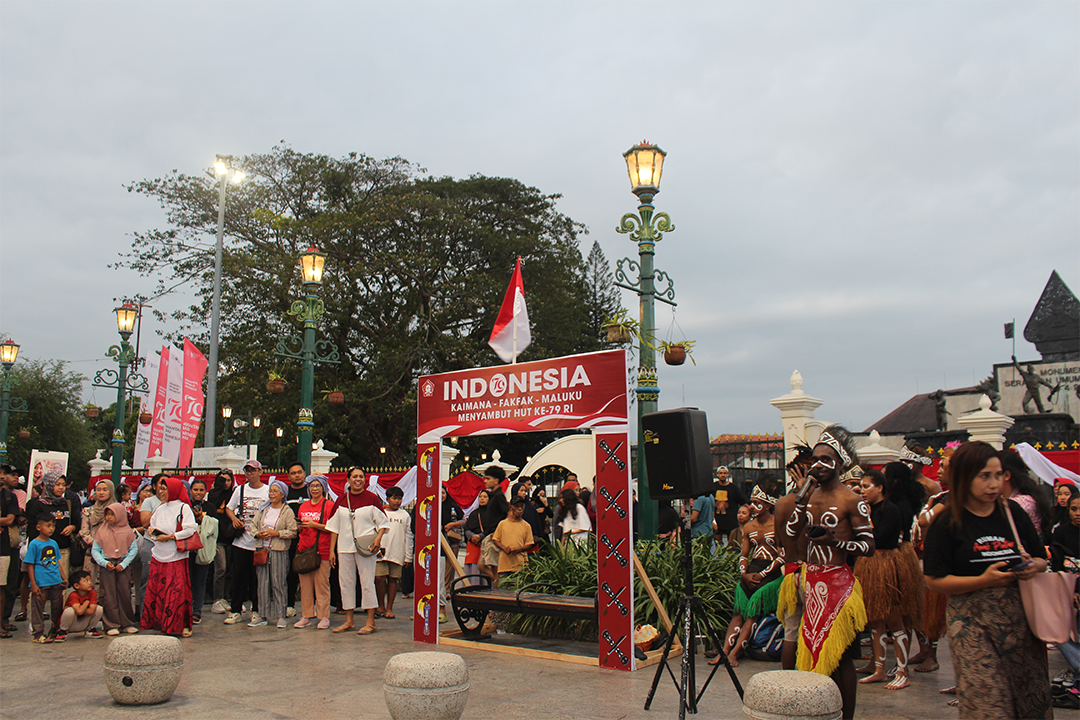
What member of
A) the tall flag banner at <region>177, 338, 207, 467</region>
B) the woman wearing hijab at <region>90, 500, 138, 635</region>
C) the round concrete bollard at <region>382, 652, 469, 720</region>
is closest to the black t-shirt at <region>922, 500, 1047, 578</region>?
the round concrete bollard at <region>382, 652, 469, 720</region>

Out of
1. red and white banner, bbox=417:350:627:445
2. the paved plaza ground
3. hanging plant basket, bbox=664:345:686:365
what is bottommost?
the paved plaza ground

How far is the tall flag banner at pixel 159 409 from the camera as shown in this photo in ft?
53.9

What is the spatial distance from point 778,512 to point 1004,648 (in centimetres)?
197

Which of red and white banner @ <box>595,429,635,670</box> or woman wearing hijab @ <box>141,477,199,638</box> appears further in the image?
woman wearing hijab @ <box>141,477,199,638</box>

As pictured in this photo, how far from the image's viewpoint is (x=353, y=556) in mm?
9656

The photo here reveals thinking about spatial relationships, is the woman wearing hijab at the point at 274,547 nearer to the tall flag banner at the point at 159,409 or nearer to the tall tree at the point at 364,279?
the tall flag banner at the point at 159,409

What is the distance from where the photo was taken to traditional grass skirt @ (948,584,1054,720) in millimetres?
3594

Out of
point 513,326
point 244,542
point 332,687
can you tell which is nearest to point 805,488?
point 332,687

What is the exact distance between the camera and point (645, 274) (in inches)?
377

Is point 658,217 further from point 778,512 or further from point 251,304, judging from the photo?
point 251,304

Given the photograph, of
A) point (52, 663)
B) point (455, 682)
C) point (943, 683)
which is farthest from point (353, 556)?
point (943, 683)

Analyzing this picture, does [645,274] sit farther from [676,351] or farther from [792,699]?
[792,699]

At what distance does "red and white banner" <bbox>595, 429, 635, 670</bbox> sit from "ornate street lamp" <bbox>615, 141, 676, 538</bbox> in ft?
6.06

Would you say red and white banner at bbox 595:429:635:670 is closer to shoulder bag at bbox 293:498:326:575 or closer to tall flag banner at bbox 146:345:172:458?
shoulder bag at bbox 293:498:326:575
